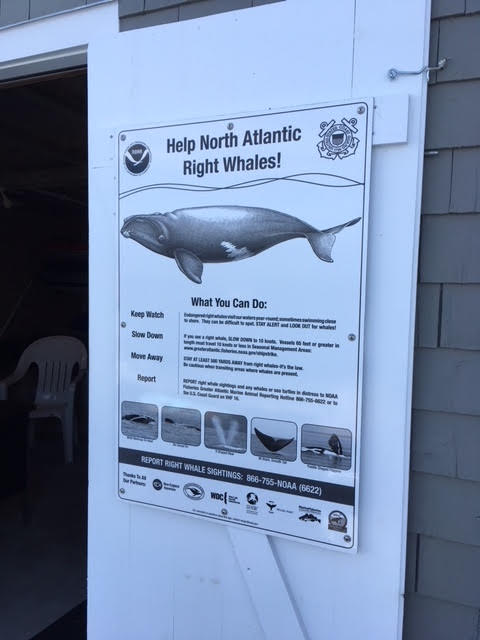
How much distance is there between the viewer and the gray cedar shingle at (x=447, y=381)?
1.35 metres

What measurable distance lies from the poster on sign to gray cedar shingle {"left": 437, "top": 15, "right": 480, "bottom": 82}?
0.75ft

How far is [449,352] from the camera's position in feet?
4.49

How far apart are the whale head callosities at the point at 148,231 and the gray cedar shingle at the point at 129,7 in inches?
26.0

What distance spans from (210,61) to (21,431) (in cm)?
238

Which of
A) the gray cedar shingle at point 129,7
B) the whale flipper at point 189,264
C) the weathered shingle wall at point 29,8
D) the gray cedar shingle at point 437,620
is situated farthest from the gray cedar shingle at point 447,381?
the weathered shingle wall at point 29,8

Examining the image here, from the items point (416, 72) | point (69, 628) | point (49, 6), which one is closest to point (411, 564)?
point (416, 72)

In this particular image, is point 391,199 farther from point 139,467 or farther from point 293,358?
point 139,467

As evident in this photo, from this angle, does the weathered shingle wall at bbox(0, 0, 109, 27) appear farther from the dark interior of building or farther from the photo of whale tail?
the photo of whale tail

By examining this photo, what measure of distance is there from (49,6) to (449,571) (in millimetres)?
2166

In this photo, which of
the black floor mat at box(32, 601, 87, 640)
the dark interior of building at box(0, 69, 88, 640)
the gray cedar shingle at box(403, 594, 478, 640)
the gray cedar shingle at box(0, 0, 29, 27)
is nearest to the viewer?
the gray cedar shingle at box(403, 594, 478, 640)

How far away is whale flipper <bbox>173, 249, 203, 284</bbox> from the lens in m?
1.54

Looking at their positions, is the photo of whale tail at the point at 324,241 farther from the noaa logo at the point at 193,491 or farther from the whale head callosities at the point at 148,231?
the noaa logo at the point at 193,491

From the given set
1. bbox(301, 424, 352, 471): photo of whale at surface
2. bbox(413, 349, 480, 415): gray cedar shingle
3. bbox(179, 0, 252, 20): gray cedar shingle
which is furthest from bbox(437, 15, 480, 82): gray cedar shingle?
bbox(301, 424, 352, 471): photo of whale at surface

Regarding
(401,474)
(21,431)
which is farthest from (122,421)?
(21,431)
